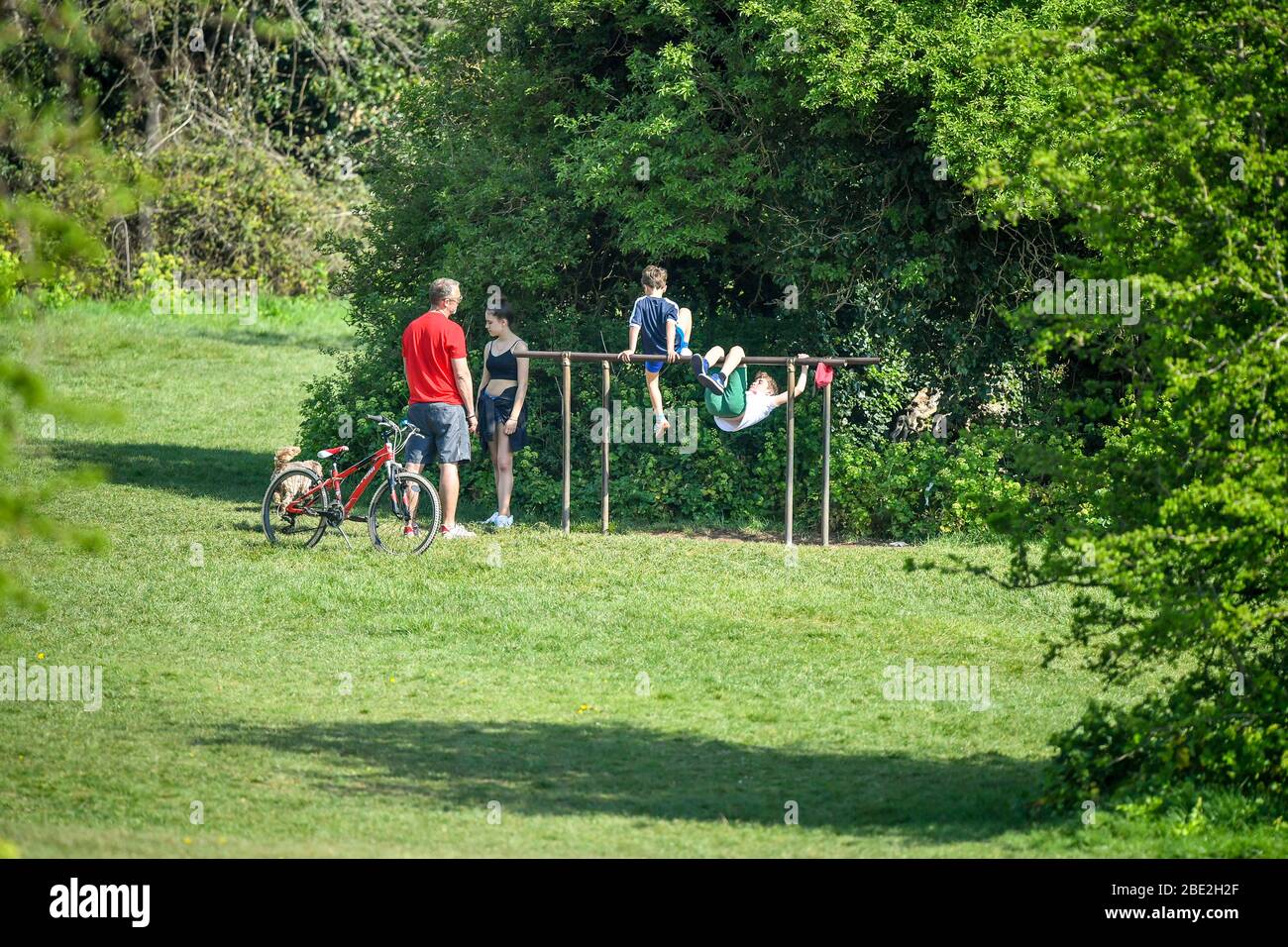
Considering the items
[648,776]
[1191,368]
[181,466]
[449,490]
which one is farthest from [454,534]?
[1191,368]

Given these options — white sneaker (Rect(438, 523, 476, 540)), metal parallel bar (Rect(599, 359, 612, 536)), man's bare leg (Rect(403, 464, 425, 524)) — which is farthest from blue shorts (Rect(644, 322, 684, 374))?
man's bare leg (Rect(403, 464, 425, 524))

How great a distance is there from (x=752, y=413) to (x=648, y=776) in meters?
6.78

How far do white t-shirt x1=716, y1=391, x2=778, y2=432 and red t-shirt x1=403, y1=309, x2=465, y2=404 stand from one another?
2.48 metres

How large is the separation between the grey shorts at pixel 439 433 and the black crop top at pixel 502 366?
1008 millimetres

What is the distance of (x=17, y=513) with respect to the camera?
15.9ft

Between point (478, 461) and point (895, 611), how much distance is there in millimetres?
5254

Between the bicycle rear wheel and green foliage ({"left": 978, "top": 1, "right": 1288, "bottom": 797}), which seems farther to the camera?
the bicycle rear wheel

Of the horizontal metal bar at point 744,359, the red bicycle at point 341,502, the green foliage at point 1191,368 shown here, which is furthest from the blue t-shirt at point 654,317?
the green foliage at point 1191,368

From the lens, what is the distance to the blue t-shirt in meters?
15.0

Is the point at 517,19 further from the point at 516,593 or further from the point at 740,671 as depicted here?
the point at 740,671

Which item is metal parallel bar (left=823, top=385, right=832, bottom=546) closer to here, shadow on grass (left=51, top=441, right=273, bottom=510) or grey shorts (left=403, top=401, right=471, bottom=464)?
grey shorts (left=403, top=401, right=471, bottom=464)

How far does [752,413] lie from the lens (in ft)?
48.7

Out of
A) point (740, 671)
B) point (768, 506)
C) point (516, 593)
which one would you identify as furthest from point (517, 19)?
point (740, 671)

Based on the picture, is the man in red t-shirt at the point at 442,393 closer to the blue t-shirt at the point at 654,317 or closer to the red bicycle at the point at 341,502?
the red bicycle at the point at 341,502
